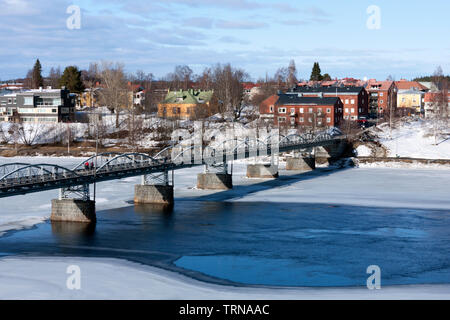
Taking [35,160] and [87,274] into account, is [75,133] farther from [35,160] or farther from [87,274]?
[87,274]

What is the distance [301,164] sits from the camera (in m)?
87.7

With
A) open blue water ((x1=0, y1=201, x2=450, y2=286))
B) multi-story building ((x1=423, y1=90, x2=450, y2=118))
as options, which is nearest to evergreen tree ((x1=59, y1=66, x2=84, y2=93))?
multi-story building ((x1=423, y1=90, x2=450, y2=118))

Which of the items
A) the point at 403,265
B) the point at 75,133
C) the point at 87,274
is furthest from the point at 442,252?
the point at 75,133

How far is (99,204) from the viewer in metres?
55.0

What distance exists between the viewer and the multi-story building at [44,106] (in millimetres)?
121000

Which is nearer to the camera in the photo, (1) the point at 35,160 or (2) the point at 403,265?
(2) the point at 403,265

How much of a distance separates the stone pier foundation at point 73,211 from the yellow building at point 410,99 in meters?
119

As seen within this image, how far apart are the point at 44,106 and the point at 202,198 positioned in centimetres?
7059

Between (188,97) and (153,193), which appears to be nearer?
(153,193)

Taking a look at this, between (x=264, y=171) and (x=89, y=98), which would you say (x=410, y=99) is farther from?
(x=264, y=171)

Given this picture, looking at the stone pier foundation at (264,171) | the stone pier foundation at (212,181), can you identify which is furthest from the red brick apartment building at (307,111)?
the stone pier foundation at (212,181)

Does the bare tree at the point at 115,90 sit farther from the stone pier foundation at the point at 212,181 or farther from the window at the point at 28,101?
the stone pier foundation at the point at 212,181

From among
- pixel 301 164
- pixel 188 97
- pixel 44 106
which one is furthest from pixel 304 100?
pixel 44 106
